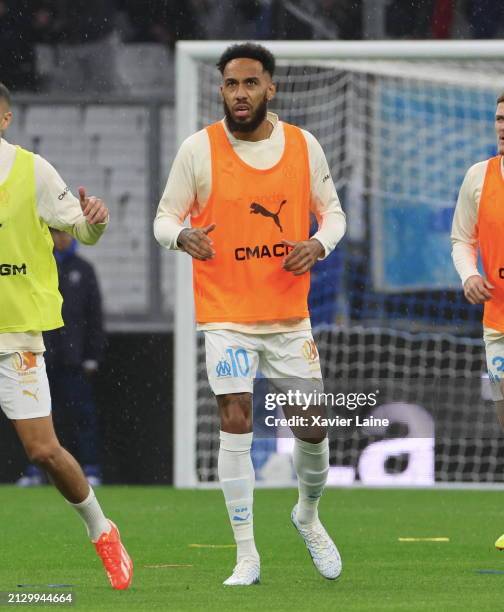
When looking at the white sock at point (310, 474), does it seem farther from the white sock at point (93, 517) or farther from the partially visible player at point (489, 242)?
the partially visible player at point (489, 242)

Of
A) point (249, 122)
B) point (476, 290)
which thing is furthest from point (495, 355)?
point (249, 122)

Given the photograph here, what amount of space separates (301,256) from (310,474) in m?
0.98

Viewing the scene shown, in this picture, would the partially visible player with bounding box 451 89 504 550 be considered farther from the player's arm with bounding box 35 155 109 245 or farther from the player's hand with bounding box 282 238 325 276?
the player's arm with bounding box 35 155 109 245

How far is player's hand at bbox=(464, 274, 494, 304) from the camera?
788 centimetres

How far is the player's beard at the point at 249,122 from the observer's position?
292 inches

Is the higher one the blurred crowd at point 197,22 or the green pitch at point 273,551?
the blurred crowd at point 197,22

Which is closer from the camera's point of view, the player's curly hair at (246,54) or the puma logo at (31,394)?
the puma logo at (31,394)

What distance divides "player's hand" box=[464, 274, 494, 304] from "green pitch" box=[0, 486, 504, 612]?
1216 millimetres

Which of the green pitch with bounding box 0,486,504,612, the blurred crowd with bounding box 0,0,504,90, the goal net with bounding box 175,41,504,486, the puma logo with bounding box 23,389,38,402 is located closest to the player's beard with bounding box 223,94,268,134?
the puma logo with bounding box 23,389,38,402

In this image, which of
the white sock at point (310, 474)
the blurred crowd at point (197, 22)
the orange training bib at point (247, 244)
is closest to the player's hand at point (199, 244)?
the orange training bib at point (247, 244)

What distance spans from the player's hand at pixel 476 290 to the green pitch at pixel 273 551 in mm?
1216

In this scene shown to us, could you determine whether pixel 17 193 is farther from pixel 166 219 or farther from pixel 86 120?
pixel 86 120

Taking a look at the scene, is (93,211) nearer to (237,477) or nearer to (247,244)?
(247,244)

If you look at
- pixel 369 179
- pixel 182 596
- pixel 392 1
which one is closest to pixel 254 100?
pixel 182 596
